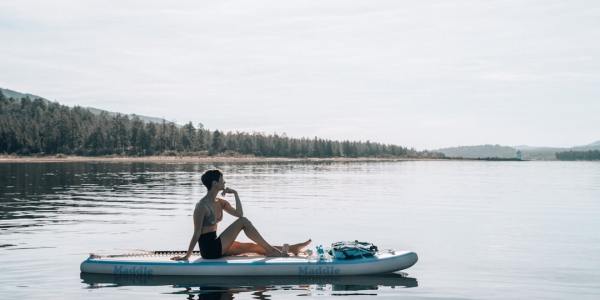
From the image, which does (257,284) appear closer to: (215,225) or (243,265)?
(243,265)

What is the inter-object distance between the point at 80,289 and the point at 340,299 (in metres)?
6.90

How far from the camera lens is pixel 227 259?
18266 mm

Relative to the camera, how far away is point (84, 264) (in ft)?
60.6

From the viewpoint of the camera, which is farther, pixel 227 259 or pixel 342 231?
pixel 342 231

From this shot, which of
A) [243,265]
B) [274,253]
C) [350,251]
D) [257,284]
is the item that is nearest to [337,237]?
[350,251]

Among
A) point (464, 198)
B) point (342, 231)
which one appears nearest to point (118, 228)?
point (342, 231)

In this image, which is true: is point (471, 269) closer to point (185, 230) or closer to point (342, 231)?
point (342, 231)

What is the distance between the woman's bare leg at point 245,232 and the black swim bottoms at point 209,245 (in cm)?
21

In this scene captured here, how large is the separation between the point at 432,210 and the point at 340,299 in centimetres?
2636

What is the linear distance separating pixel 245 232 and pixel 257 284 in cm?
167

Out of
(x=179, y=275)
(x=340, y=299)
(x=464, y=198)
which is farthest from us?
(x=464, y=198)

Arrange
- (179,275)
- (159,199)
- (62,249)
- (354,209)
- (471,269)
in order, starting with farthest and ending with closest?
(159,199) < (354,209) < (62,249) < (471,269) < (179,275)

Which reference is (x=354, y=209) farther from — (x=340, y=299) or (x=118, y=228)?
(x=340, y=299)

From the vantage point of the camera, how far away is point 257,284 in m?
17.3
